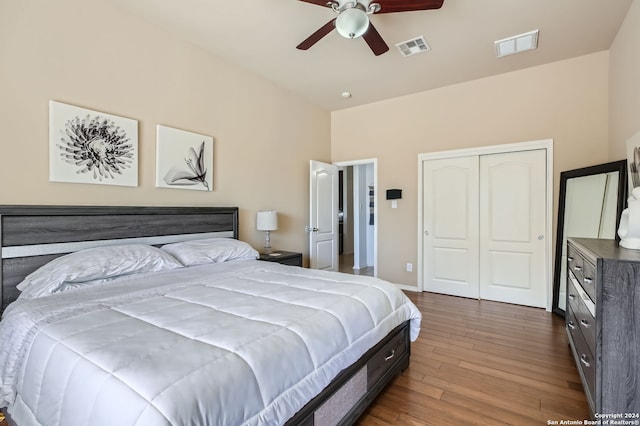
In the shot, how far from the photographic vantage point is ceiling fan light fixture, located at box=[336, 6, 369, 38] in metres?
2.07

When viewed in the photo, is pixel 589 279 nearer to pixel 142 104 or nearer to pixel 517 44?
pixel 517 44

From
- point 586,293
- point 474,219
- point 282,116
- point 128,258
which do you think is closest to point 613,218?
point 474,219

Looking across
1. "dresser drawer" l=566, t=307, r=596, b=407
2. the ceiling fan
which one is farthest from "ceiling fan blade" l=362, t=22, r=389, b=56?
"dresser drawer" l=566, t=307, r=596, b=407

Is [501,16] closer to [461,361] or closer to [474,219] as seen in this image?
[474,219]

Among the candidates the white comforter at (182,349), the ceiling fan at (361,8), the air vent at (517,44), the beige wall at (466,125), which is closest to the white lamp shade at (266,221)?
the white comforter at (182,349)

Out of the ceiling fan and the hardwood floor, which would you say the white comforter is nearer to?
the hardwood floor

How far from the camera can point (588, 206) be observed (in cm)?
319

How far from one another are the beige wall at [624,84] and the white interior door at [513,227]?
0.70m

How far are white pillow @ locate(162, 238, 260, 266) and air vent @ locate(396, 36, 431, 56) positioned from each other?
2631 millimetres

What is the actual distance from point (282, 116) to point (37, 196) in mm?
2870

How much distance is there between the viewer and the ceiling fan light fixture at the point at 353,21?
6.81 ft

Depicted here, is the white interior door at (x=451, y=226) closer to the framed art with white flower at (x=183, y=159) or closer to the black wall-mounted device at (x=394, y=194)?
the black wall-mounted device at (x=394, y=194)

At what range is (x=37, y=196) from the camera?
2236 mm

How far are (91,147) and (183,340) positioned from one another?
6.95ft
